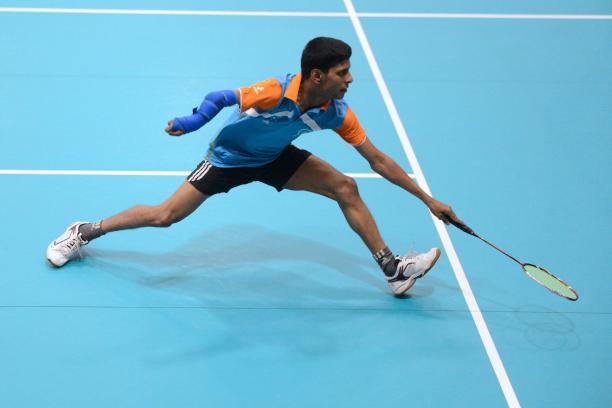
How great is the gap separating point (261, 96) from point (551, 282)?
6.53 feet

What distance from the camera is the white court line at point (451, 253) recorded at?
483 centimetres

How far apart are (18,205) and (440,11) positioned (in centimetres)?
526

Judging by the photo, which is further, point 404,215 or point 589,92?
point 589,92

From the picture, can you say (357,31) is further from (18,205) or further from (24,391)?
(24,391)

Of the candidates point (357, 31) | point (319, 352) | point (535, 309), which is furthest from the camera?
point (357, 31)

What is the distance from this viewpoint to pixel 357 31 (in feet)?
28.8

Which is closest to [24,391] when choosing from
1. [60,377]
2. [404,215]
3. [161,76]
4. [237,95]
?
[60,377]

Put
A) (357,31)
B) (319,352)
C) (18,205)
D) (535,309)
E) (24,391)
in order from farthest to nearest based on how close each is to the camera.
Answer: (357,31) < (18,205) < (535,309) < (319,352) < (24,391)

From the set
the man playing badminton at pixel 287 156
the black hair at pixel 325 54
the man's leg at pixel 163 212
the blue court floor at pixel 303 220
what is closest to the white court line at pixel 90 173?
the blue court floor at pixel 303 220

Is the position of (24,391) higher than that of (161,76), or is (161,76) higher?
(161,76)

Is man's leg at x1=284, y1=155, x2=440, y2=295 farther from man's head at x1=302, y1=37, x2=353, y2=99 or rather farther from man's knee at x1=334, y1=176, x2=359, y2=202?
man's head at x1=302, y1=37, x2=353, y2=99

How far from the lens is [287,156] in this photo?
524cm

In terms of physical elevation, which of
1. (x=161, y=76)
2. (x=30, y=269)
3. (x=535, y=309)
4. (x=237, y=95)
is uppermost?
(x=237, y=95)

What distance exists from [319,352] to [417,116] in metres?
3.05
